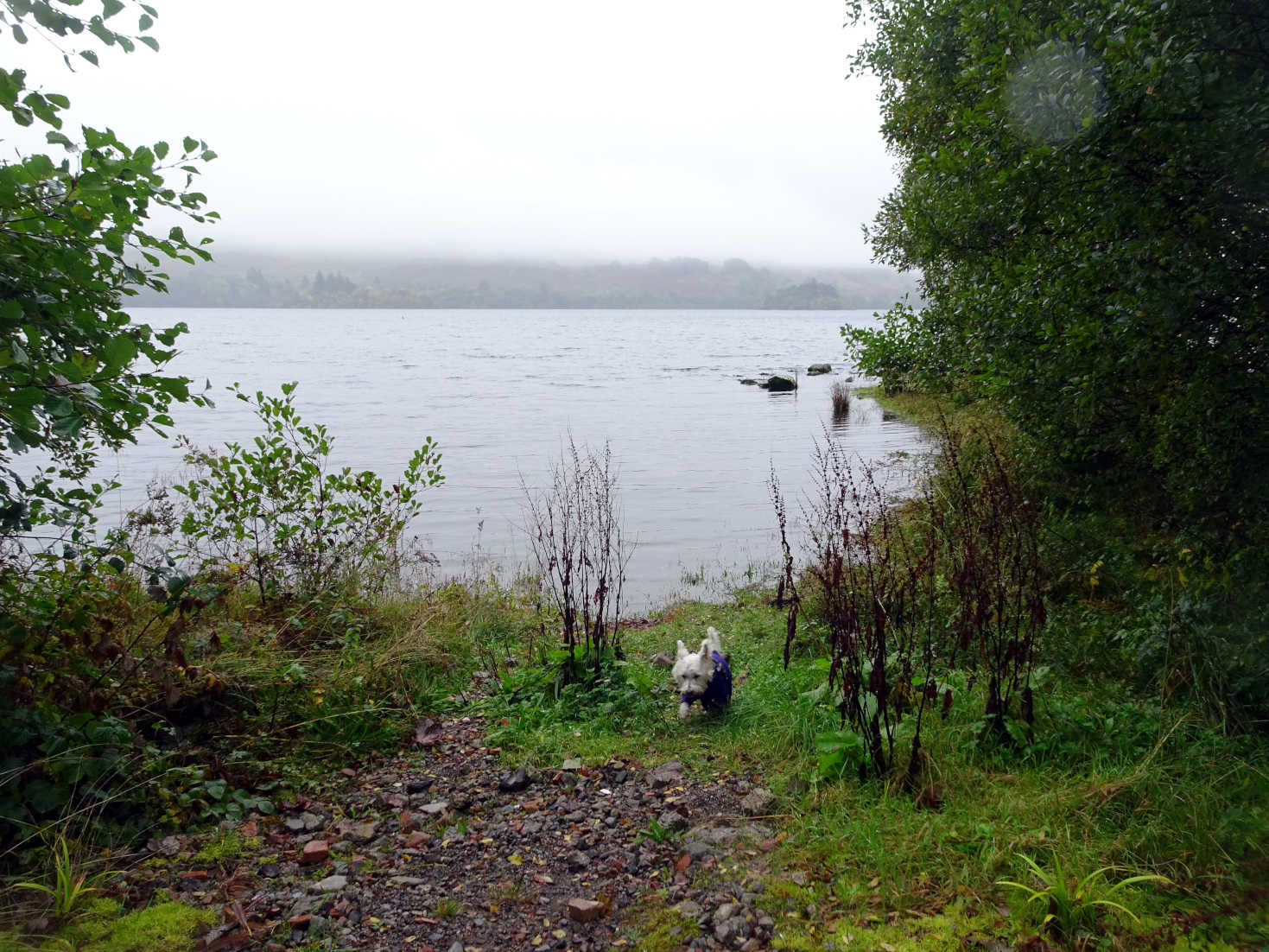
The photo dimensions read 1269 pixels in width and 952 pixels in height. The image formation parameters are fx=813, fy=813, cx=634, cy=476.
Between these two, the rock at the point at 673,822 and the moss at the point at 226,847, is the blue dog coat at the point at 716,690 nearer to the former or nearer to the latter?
the rock at the point at 673,822

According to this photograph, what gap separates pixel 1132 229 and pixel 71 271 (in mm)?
5218

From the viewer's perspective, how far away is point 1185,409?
4.54 meters

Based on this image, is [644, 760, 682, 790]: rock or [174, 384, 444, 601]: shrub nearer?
[644, 760, 682, 790]: rock

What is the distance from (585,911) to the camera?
3.82 m

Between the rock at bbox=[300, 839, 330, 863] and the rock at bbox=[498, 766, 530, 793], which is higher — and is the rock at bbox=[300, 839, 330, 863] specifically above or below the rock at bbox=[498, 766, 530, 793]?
above

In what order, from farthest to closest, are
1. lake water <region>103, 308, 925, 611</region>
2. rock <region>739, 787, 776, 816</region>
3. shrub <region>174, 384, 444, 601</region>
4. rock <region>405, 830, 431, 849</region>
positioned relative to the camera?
lake water <region>103, 308, 925, 611</region> → shrub <region>174, 384, 444, 601</region> → rock <region>739, 787, 776, 816</region> → rock <region>405, 830, 431, 849</region>

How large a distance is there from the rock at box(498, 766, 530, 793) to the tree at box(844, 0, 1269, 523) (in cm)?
426

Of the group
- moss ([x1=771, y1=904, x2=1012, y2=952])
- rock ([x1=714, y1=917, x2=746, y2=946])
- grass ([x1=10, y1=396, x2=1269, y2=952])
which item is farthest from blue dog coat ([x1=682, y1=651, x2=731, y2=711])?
moss ([x1=771, y1=904, x2=1012, y2=952])

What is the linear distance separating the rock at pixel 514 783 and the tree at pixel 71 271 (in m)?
2.93

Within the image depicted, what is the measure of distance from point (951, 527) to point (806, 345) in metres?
81.8

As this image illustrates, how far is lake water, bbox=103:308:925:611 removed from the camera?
14.0 meters

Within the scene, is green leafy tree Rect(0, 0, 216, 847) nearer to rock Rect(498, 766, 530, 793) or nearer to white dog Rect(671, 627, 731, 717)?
rock Rect(498, 766, 530, 793)

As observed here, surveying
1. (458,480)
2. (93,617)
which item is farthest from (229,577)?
(458,480)

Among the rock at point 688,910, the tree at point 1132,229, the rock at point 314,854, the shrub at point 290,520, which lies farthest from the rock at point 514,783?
the tree at point 1132,229
